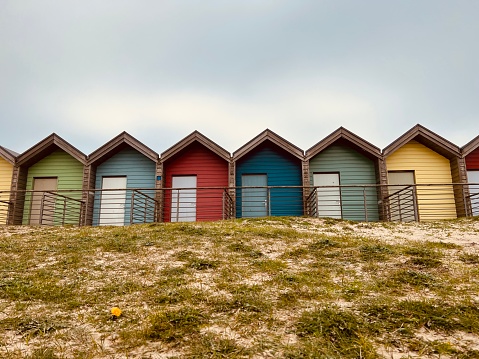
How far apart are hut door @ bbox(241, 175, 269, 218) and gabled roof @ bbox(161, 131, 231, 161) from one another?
1.44 m

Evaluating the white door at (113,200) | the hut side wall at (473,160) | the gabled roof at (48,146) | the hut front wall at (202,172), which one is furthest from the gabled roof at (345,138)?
the gabled roof at (48,146)

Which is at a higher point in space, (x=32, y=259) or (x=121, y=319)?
(x=32, y=259)

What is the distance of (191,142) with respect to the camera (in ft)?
53.4

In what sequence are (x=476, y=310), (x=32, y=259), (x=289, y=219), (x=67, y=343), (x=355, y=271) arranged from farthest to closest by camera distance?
(x=289, y=219) → (x=32, y=259) → (x=355, y=271) → (x=476, y=310) → (x=67, y=343)

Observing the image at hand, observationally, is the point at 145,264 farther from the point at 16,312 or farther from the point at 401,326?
the point at 401,326

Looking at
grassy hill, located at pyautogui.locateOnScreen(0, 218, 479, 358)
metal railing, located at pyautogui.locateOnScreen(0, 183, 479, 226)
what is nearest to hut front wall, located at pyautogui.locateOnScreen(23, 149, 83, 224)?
metal railing, located at pyautogui.locateOnScreen(0, 183, 479, 226)

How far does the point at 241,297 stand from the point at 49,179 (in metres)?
15.5

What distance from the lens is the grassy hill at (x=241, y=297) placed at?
126 inches

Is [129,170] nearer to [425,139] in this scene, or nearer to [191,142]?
[191,142]

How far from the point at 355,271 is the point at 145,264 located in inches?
132

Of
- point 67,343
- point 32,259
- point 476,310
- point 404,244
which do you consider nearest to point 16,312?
point 67,343

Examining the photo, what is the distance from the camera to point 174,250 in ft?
23.5

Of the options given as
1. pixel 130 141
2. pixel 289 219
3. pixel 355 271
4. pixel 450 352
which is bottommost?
pixel 450 352

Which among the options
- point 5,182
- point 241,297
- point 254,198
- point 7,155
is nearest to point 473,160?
point 254,198
